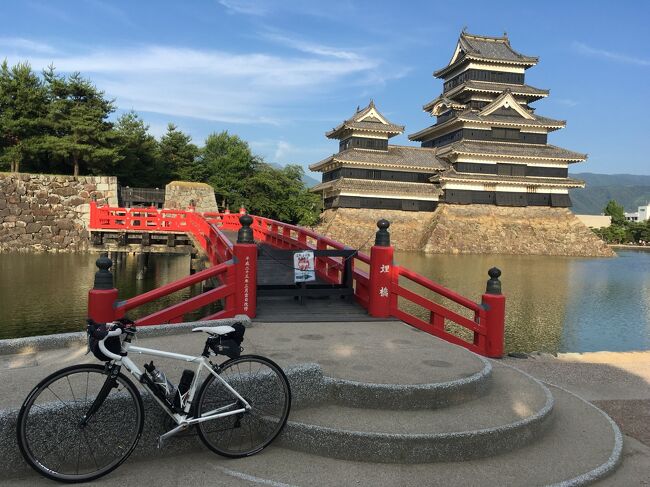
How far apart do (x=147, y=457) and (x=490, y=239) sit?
1856 inches

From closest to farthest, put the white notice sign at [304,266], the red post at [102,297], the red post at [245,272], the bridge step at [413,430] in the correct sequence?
1. the bridge step at [413,430]
2. the red post at [102,297]
3. the red post at [245,272]
4. the white notice sign at [304,266]

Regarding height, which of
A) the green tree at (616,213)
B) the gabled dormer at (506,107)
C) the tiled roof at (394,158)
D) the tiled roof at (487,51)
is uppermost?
the tiled roof at (487,51)

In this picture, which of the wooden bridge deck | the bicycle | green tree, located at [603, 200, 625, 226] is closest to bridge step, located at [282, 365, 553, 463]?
the bicycle

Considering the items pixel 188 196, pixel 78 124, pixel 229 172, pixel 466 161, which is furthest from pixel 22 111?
pixel 466 161

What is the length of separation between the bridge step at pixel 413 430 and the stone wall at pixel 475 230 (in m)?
41.0

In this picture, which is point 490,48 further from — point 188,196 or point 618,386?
point 618,386

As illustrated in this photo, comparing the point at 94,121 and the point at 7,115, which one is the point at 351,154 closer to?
the point at 94,121

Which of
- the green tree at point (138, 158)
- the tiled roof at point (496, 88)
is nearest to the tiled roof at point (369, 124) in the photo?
the tiled roof at point (496, 88)

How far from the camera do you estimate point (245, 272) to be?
6.79 metres

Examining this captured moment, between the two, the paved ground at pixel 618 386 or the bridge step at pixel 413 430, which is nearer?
the bridge step at pixel 413 430

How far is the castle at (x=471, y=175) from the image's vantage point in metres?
47.0

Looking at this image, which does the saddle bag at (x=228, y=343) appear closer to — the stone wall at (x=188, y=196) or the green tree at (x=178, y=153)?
the stone wall at (x=188, y=196)

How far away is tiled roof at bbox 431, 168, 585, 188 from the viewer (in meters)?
46.8

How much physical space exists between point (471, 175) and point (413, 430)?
46.4 metres
